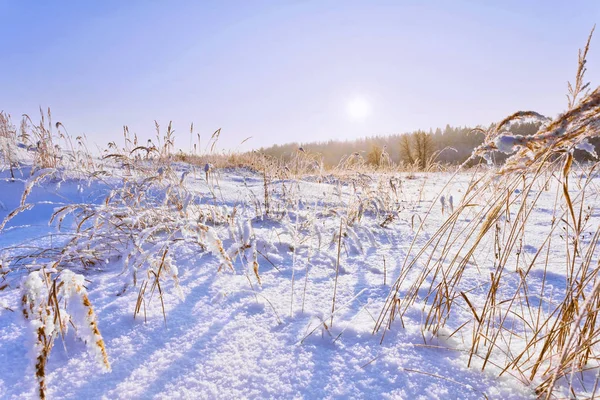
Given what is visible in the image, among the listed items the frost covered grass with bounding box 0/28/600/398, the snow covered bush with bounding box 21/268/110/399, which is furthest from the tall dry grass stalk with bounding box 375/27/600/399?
the snow covered bush with bounding box 21/268/110/399

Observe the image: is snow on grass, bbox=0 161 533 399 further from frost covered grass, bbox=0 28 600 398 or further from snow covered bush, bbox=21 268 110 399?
snow covered bush, bbox=21 268 110 399

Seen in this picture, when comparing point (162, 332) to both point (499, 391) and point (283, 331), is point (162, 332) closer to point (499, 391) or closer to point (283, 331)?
point (283, 331)

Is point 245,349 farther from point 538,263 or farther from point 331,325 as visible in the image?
point 538,263

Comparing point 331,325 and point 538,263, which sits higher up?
point 538,263

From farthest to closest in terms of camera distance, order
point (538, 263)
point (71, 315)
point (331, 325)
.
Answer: point (331, 325), point (538, 263), point (71, 315)

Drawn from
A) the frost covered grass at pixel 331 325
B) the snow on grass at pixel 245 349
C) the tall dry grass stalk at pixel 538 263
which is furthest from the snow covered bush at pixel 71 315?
the tall dry grass stalk at pixel 538 263

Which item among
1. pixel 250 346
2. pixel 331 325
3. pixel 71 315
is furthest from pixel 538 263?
pixel 71 315

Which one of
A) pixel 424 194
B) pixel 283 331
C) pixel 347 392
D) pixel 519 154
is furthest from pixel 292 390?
pixel 424 194

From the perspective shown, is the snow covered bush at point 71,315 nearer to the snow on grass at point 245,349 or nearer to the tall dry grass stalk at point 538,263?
the snow on grass at point 245,349

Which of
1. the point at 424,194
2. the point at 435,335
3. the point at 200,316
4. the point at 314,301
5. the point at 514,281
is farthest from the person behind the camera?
the point at 424,194

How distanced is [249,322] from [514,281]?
973 mm

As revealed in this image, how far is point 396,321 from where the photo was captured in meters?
0.93

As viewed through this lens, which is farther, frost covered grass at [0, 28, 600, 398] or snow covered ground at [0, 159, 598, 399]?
snow covered ground at [0, 159, 598, 399]

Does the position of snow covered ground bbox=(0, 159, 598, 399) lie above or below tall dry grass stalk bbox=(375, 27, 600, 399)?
below
